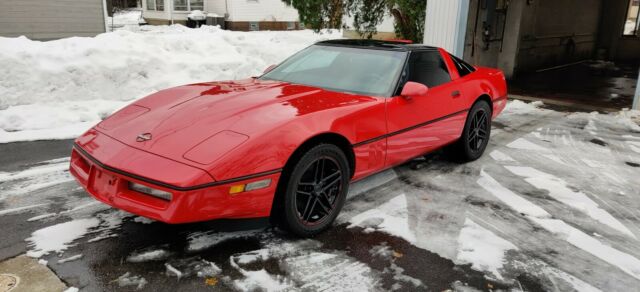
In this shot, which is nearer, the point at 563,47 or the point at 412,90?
the point at 412,90

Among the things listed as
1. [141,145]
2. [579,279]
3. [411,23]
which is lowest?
[579,279]

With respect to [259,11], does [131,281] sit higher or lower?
Answer: lower

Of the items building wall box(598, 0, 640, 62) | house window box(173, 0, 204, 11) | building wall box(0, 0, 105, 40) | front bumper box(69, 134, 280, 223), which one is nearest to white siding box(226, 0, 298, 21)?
house window box(173, 0, 204, 11)

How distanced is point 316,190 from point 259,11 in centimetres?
2113

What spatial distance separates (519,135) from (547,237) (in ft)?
11.1

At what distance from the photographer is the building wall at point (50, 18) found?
39.8 ft

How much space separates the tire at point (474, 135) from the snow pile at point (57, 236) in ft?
11.6

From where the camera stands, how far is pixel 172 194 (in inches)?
106

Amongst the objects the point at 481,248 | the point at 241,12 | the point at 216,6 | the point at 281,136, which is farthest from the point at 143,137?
the point at 216,6

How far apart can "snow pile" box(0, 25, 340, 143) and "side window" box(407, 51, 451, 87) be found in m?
4.08

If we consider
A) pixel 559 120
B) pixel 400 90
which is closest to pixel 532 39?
pixel 559 120

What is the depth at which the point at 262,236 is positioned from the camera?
11.1ft

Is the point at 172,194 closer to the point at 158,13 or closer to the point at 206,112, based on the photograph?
the point at 206,112

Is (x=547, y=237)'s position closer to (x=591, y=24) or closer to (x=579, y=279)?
(x=579, y=279)
